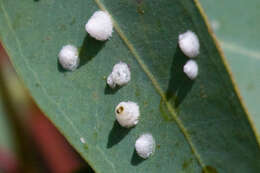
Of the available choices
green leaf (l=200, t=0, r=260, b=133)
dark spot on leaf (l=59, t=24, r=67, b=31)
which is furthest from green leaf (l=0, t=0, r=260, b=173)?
green leaf (l=200, t=0, r=260, b=133)

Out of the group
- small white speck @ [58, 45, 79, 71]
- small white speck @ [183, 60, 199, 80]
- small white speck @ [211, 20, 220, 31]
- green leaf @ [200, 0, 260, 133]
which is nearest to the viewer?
small white speck @ [58, 45, 79, 71]

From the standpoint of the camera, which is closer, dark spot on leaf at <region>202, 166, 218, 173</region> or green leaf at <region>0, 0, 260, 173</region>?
green leaf at <region>0, 0, 260, 173</region>

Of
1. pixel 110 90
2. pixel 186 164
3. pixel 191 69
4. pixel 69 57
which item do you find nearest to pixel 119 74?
pixel 110 90

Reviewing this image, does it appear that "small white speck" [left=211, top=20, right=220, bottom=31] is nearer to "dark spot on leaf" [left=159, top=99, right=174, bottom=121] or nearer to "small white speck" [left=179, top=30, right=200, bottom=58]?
"small white speck" [left=179, top=30, right=200, bottom=58]

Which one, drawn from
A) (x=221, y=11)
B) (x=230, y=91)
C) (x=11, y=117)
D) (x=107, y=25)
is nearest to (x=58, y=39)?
A: (x=107, y=25)

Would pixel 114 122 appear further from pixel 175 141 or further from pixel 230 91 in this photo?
pixel 230 91
